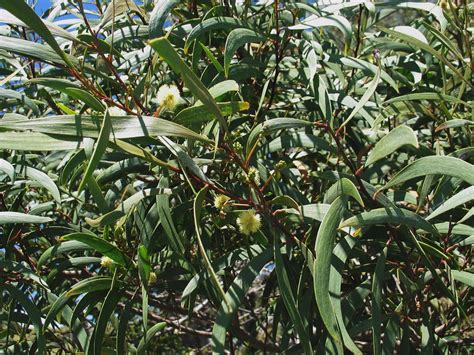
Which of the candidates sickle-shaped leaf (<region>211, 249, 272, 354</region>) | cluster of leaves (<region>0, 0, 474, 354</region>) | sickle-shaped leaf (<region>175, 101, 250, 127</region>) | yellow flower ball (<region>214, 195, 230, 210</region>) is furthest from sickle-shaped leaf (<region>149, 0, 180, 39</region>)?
sickle-shaped leaf (<region>211, 249, 272, 354</region>)

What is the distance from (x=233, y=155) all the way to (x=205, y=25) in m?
0.34

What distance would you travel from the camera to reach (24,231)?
1771mm

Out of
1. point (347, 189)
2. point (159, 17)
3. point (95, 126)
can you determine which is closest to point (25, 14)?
point (95, 126)

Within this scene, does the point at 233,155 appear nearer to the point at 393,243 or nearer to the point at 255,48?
the point at 393,243

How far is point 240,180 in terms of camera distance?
4.35 ft

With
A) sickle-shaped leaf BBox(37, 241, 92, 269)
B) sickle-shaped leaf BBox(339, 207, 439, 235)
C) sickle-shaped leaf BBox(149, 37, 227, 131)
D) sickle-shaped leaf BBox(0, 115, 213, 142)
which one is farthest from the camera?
sickle-shaped leaf BBox(37, 241, 92, 269)

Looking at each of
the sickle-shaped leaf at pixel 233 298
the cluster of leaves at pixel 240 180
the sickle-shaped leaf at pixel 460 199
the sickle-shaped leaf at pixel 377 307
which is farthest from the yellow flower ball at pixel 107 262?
the sickle-shaped leaf at pixel 460 199

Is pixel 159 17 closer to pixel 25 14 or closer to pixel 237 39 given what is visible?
pixel 237 39

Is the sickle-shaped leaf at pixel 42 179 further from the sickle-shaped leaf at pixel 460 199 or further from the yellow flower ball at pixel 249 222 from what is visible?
the sickle-shaped leaf at pixel 460 199

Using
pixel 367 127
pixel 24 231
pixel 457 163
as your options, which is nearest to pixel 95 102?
pixel 457 163

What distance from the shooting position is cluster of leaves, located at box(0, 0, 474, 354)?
3.39 ft

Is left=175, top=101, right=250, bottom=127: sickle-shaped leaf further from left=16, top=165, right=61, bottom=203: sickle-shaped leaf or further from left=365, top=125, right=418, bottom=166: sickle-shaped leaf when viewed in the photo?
left=16, top=165, right=61, bottom=203: sickle-shaped leaf

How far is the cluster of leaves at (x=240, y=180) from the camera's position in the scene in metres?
1.03

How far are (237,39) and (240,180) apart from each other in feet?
0.93
